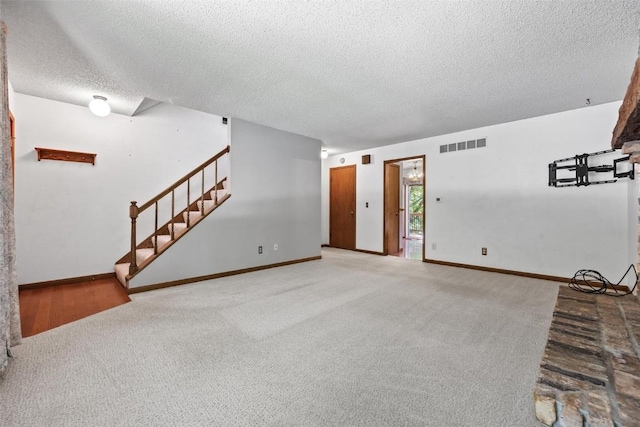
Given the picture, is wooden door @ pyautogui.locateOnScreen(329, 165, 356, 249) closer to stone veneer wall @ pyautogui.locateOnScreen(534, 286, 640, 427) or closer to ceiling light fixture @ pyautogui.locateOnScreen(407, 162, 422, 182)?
ceiling light fixture @ pyautogui.locateOnScreen(407, 162, 422, 182)

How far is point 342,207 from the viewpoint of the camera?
23.6 ft

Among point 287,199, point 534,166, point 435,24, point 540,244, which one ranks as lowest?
point 540,244

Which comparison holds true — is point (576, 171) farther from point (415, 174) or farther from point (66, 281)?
point (66, 281)

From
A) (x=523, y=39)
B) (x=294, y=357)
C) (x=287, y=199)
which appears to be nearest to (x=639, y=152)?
(x=523, y=39)

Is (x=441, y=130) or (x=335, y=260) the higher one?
(x=441, y=130)

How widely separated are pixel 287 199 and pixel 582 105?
181 inches

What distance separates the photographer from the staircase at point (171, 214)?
11.8 ft

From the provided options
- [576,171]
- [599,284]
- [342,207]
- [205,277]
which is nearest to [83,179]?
[205,277]

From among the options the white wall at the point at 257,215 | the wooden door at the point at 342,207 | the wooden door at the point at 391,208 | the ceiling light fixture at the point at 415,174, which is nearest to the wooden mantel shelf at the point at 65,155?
the white wall at the point at 257,215

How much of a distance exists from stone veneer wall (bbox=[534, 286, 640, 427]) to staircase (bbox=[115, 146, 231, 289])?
4.04m

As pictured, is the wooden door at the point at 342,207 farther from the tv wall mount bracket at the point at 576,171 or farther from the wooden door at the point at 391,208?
the tv wall mount bracket at the point at 576,171

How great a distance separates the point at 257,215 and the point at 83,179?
258 cm

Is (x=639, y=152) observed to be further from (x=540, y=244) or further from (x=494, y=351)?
(x=540, y=244)

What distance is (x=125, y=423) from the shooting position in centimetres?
139
